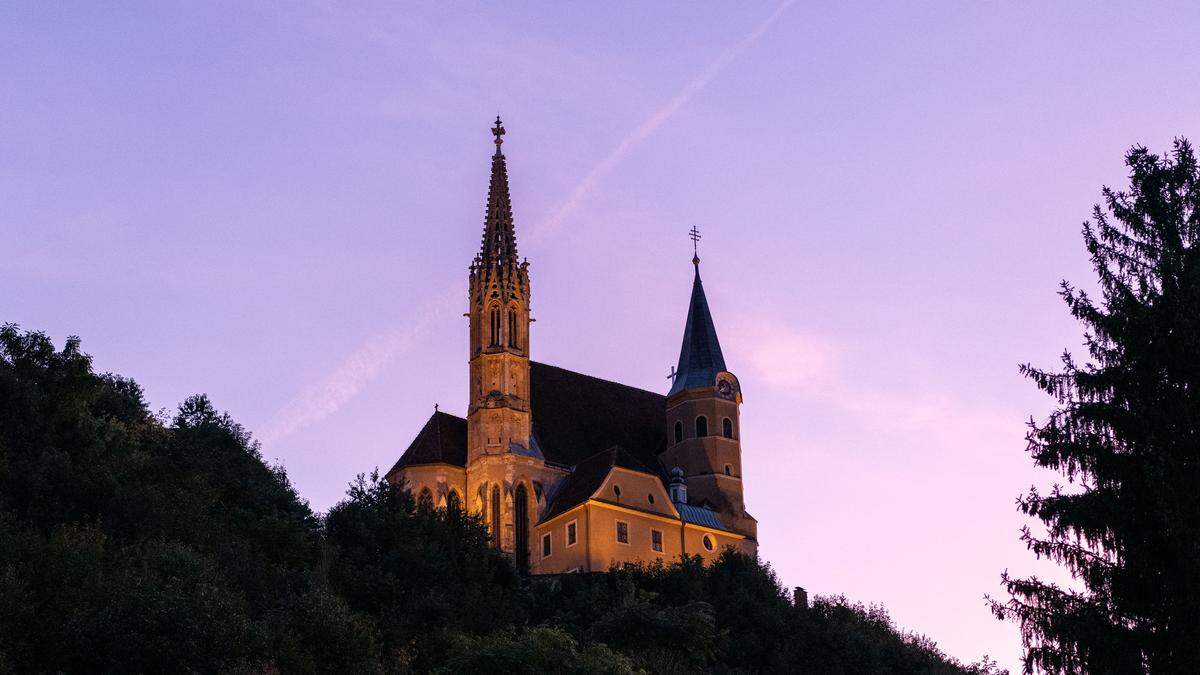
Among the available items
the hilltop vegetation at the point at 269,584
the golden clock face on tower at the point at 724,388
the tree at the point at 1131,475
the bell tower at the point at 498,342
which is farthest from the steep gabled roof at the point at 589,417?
A: the tree at the point at 1131,475

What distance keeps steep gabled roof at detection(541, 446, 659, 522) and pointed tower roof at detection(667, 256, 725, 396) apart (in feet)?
23.7

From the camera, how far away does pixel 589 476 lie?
77188 millimetres

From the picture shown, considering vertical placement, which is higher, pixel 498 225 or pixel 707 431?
pixel 498 225

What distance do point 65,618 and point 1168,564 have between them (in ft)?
98.3

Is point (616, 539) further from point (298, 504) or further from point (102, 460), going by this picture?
point (102, 460)

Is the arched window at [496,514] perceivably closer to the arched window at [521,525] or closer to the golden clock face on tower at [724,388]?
the arched window at [521,525]

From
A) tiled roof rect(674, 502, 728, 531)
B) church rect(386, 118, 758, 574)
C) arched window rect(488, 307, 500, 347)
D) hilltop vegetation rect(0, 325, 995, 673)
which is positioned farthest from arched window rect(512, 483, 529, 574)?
arched window rect(488, 307, 500, 347)

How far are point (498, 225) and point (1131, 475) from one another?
58230 millimetres

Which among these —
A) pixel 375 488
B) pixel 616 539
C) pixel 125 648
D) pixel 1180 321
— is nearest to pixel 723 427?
pixel 616 539

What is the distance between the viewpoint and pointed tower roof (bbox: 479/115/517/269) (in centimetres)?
8481

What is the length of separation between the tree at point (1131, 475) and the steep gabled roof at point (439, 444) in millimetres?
49580

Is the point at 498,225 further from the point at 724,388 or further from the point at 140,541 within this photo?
the point at 140,541

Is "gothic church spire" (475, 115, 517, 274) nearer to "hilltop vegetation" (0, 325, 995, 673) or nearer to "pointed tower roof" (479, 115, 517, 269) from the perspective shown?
"pointed tower roof" (479, 115, 517, 269)

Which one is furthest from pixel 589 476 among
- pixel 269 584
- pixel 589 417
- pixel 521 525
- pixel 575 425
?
pixel 269 584
